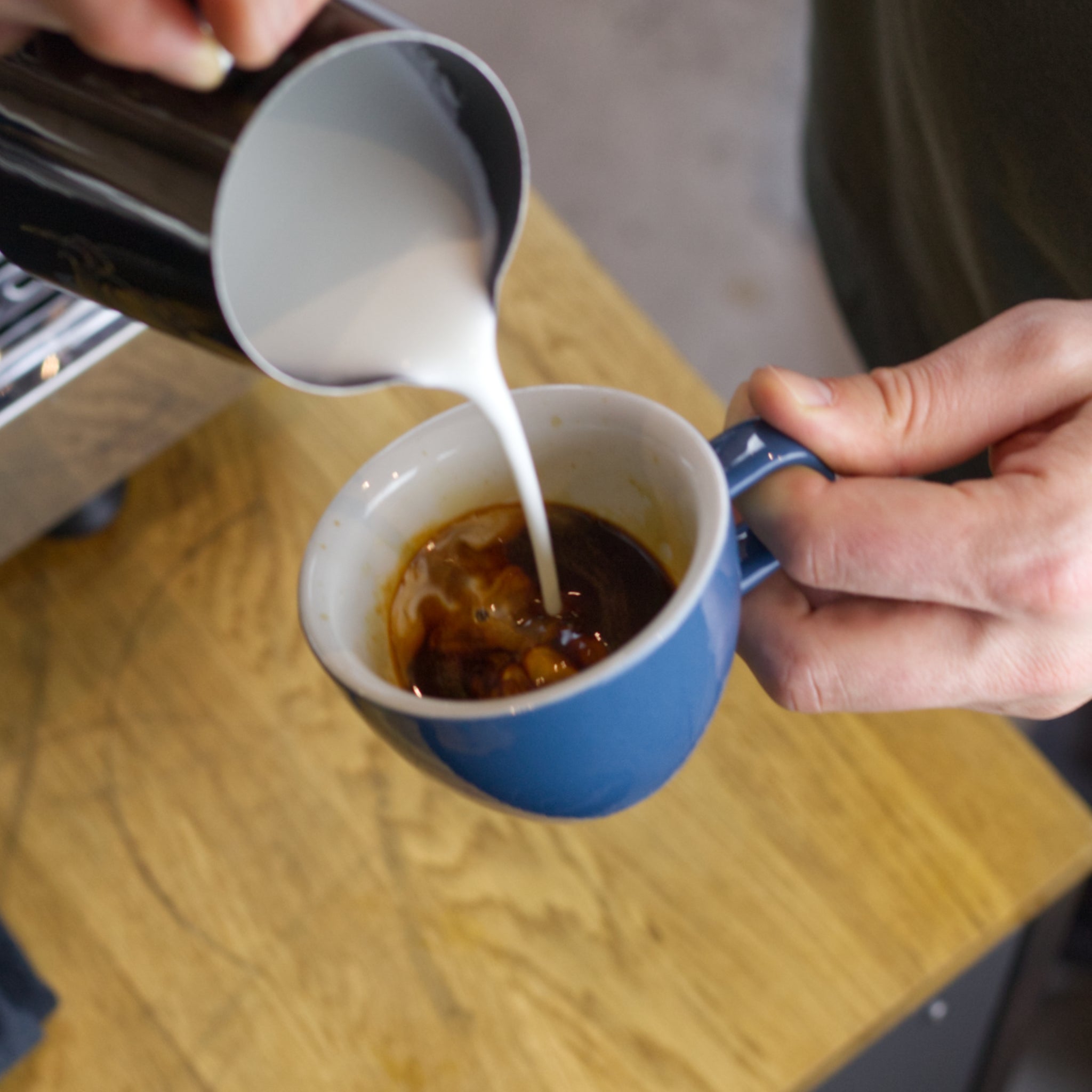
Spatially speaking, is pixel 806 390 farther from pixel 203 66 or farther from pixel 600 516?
pixel 203 66

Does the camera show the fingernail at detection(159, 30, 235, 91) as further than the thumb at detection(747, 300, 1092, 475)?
No

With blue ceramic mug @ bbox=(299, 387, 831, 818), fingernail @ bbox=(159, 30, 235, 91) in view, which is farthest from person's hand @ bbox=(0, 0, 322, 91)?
blue ceramic mug @ bbox=(299, 387, 831, 818)

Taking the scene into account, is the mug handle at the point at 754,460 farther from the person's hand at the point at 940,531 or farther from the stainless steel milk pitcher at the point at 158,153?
the stainless steel milk pitcher at the point at 158,153

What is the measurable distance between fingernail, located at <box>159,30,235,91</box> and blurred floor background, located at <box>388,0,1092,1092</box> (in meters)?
1.59

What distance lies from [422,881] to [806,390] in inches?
15.4

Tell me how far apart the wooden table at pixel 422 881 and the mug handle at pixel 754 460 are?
23 cm

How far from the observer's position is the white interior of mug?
0.51 m

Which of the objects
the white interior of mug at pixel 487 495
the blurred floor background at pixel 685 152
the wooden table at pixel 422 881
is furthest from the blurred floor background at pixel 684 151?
the white interior of mug at pixel 487 495

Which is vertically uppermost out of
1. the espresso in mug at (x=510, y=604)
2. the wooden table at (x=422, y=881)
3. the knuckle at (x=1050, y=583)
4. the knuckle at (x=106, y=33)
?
the knuckle at (x=106, y=33)

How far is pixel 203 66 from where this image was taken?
398 millimetres

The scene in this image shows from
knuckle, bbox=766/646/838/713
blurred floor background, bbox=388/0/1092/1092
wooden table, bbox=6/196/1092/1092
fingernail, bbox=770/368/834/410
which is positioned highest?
fingernail, bbox=770/368/834/410

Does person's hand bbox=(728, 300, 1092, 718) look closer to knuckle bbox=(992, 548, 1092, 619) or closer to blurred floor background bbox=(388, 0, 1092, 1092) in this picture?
knuckle bbox=(992, 548, 1092, 619)

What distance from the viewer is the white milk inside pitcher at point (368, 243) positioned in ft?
1.57

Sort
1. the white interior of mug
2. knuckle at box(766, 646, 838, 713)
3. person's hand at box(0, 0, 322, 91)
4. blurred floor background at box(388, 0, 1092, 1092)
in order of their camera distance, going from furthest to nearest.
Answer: blurred floor background at box(388, 0, 1092, 1092), knuckle at box(766, 646, 838, 713), the white interior of mug, person's hand at box(0, 0, 322, 91)
